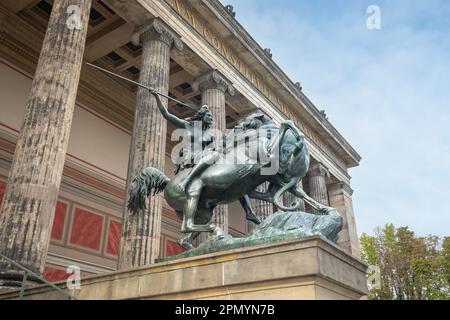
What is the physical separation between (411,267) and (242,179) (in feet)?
97.1

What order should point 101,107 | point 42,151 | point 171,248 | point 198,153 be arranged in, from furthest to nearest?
point 171,248
point 101,107
point 42,151
point 198,153

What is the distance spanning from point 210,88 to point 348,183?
14.7 metres

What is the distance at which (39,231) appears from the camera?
24.5 feet

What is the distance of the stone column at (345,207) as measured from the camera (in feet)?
80.6

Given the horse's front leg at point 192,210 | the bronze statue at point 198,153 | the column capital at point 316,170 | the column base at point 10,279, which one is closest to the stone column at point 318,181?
the column capital at point 316,170

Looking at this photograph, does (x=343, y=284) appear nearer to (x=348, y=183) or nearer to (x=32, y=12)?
(x=32, y=12)

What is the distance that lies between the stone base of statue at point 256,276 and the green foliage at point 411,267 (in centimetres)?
2712

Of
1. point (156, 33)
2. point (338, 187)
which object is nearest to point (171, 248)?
point (156, 33)

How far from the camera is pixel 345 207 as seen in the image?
25391 mm

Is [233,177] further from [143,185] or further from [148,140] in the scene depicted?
[148,140]

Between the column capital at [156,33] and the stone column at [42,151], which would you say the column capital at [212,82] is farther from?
the stone column at [42,151]

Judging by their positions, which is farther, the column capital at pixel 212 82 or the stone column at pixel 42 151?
the column capital at pixel 212 82
